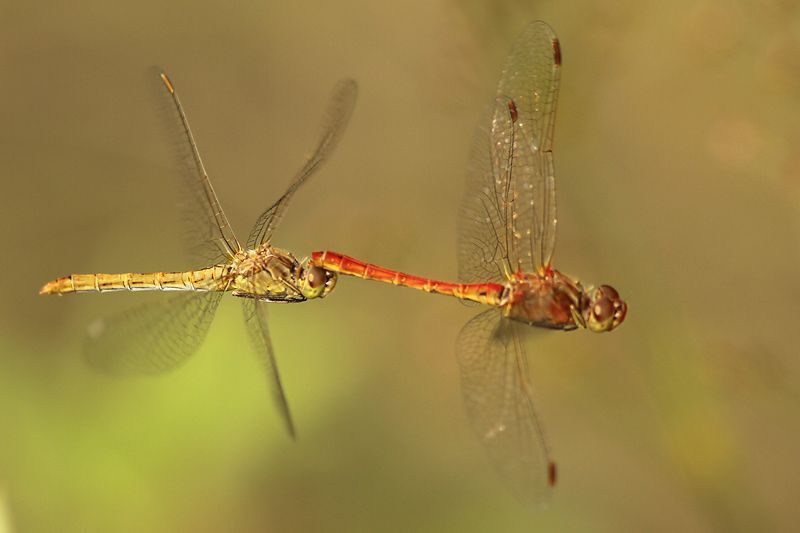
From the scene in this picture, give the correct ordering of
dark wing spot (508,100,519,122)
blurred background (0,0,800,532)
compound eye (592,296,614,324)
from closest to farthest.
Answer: compound eye (592,296,614,324) → dark wing spot (508,100,519,122) → blurred background (0,0,800,532)

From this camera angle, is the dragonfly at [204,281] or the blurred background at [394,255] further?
the blurred background at [394,255]

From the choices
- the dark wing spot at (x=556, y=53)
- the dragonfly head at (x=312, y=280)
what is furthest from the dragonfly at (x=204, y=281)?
the dark wing spot at (x=556, y=53)

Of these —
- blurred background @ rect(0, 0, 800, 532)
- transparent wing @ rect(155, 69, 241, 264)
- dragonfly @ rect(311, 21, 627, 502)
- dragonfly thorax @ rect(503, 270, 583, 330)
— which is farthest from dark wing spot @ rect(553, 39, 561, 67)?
transparent wing @ rect(155, 69, 241, 264)

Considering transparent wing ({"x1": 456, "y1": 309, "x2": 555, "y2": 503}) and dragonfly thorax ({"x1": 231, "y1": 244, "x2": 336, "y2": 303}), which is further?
dragonfly thorax ({"x1": 231, "y1": 244, "x2": 336, "y2": 303})

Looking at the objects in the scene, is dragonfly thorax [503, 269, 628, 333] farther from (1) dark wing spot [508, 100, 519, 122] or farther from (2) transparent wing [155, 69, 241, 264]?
(2) transparent wing [155, 69, 241, 264]

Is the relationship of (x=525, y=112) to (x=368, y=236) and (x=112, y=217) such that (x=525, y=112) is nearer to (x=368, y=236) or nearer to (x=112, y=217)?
(x=368, y=236)

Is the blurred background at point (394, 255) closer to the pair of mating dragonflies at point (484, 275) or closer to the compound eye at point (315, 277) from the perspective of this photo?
the pair of mating dragonflies at point (484, 275)
